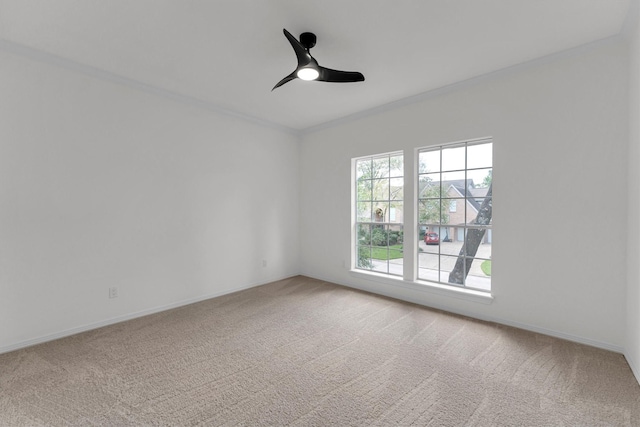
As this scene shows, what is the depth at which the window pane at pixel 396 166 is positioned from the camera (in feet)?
13.5

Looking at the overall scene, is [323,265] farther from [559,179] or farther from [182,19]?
[182,19]

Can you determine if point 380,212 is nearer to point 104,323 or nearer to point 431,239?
point 431,239

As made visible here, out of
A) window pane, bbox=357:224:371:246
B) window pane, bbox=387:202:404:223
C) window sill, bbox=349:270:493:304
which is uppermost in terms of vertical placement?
window pane, bbox=387:202:404:223

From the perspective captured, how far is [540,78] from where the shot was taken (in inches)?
112

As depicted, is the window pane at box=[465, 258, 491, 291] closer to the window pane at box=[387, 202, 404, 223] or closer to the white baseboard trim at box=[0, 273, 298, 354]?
the window pane at box=[387, 202, 404, 223]

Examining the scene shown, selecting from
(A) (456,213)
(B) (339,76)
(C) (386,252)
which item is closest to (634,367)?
(A) (456,213)

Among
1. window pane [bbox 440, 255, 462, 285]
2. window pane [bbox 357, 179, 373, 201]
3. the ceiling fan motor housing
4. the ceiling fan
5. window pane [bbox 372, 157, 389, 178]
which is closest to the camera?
the ceiling fan

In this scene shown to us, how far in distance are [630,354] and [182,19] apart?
14.6ft

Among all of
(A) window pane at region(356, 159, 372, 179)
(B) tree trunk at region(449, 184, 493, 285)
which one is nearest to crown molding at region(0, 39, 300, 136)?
(A) window pane at region(356, 159, 372, 179)

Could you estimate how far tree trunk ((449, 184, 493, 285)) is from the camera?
3320 mm

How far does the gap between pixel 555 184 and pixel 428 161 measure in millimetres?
1398

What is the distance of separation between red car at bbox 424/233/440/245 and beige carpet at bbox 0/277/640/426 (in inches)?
37.7

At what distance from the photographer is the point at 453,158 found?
3562 millimetres

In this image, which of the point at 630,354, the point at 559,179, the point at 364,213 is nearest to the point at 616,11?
the point at 559,179
